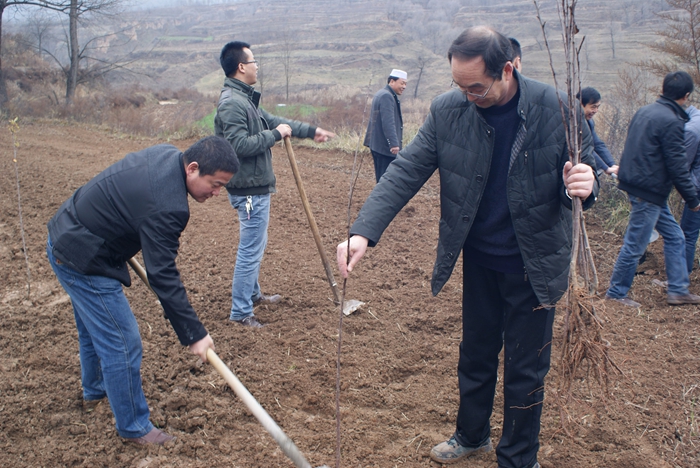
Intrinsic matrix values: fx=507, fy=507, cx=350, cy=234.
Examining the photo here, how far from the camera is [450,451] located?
9.19 ft

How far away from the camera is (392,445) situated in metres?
3.01

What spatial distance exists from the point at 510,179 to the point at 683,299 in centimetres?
356

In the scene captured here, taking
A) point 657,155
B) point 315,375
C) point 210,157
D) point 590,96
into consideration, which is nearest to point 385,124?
point 590,96

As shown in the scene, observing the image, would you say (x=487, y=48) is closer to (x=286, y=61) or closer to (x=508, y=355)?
(x=508, y=355)

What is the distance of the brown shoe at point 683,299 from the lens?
472 centimetres

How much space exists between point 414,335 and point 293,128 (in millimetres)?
2030

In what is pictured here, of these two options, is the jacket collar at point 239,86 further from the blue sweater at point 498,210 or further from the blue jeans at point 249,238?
the blue sweater at point 498,210

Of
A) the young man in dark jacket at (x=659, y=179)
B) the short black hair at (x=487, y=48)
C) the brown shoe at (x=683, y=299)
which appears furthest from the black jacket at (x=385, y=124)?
the short black hair at (x=487, y=48)

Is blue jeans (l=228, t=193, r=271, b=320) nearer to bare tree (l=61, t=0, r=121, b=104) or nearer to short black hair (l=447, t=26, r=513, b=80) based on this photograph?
short black hair (l=447, t=26, r=513, b=80)

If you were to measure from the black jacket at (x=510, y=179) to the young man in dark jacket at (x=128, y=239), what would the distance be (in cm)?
83

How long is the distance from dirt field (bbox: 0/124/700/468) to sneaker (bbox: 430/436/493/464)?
0.06 meters

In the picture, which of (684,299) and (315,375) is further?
(684,299)

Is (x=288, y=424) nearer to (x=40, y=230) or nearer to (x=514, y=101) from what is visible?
(x=514, y=101)

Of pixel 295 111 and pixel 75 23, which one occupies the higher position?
pixel 75 23
